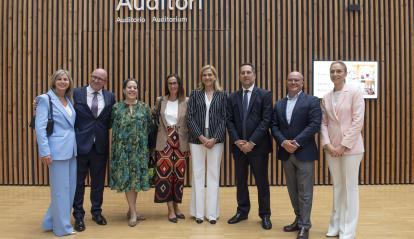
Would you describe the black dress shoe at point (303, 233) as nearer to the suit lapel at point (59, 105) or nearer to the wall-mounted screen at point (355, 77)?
the suit lapel at point (59, 105)

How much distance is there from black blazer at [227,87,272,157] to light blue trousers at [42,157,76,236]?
1.63 m

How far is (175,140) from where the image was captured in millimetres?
4293

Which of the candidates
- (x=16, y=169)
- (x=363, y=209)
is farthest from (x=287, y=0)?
(x=16, y=169)

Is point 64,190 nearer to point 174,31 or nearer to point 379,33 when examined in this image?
point 174,31

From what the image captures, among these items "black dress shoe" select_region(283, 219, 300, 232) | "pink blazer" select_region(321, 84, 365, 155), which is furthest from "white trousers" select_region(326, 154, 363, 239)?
"black dress shoe" select_region(283, 219, 300, 232)

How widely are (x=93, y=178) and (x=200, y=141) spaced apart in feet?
3.84

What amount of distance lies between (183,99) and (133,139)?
700 millimetres

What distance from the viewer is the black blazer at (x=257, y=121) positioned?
13.2ft

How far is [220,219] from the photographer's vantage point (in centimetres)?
441

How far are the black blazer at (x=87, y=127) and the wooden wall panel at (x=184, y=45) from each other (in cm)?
232

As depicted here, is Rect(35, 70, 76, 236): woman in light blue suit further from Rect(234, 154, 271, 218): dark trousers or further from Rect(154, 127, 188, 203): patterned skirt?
Rect(234, 154, 271, 218): dark trousers

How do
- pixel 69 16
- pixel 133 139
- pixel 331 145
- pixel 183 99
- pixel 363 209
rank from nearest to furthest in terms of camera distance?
pixel 331 145 < pixel 133 139 < pixel 183 99 < pixel 363 209 < pixel 69 16

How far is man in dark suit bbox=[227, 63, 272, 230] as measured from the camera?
4.04 meters

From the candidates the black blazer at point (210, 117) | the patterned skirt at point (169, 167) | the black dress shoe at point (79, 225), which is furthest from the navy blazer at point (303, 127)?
the black dress shoe at point (79, 225)
